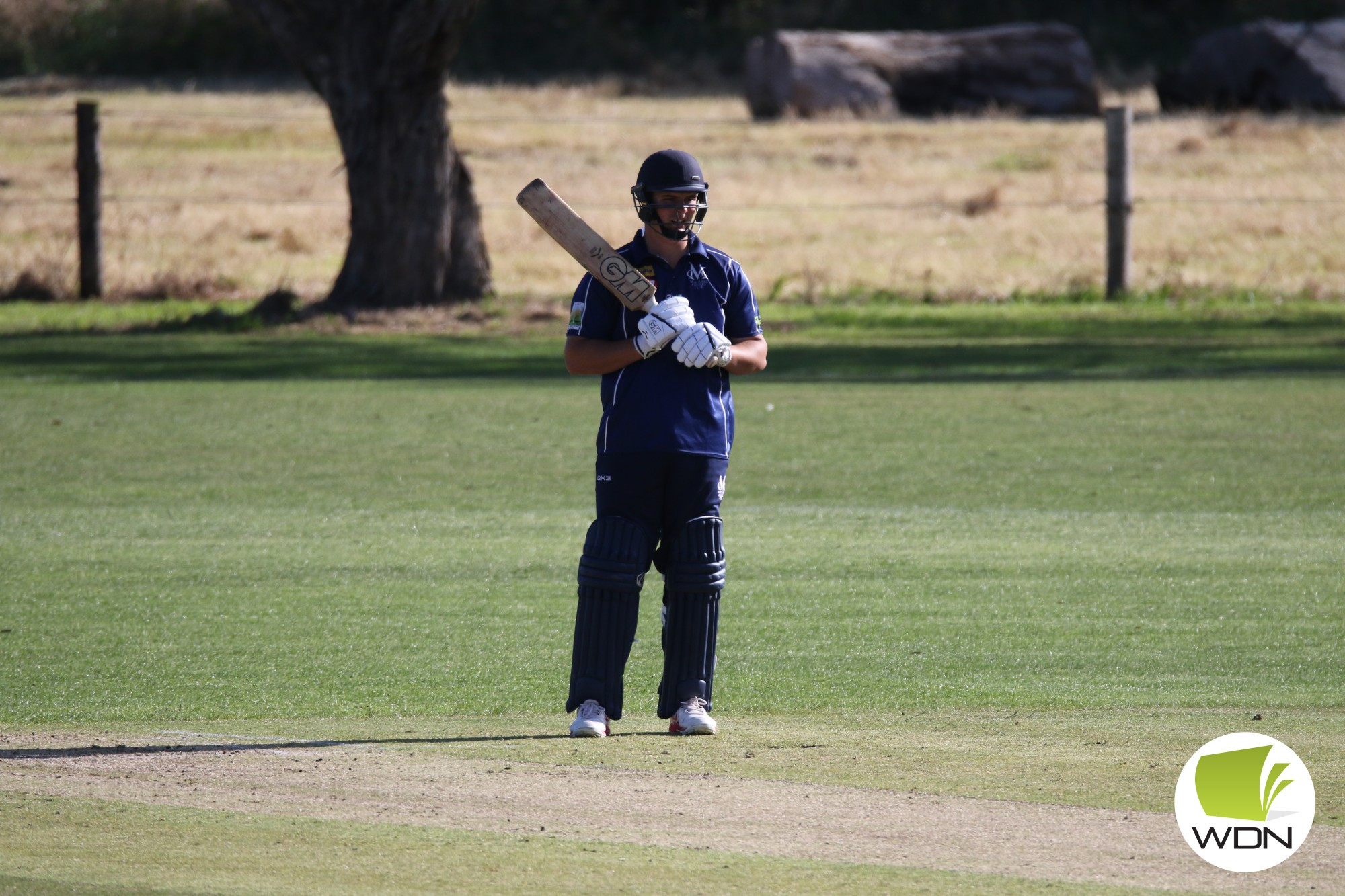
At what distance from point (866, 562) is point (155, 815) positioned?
469cm

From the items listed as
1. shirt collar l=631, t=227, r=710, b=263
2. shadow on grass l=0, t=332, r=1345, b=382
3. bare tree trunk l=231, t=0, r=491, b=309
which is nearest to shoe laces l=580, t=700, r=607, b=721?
shirt collar l=631, t=227, r=710, b=263

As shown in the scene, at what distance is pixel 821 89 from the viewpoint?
119 ft

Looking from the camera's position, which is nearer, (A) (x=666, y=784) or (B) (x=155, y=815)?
(B) (x=155, y=815)

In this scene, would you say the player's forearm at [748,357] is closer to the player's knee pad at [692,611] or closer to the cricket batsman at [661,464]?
the cricket batsman at [661,464]

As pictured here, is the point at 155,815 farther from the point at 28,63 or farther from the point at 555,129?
the point at 28,63

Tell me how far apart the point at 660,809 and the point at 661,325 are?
154 cm

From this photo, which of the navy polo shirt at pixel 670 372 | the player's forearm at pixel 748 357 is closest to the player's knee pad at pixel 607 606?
the navy polo shirt at pixel 670 372

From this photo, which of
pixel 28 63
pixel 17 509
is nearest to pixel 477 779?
pixel 17 509

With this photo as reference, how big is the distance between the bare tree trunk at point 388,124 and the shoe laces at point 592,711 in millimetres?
13408

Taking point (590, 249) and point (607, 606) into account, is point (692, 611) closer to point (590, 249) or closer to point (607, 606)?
point (607, 606)

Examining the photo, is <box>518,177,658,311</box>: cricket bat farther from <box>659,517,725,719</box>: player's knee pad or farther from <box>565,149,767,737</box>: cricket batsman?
<box>659,517,725,719</box>: player's knee pad

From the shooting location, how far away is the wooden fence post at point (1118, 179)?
65.5 ft

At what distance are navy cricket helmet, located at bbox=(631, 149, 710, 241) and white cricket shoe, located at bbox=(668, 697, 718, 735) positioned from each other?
58.6 inches

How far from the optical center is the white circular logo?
4.54m
